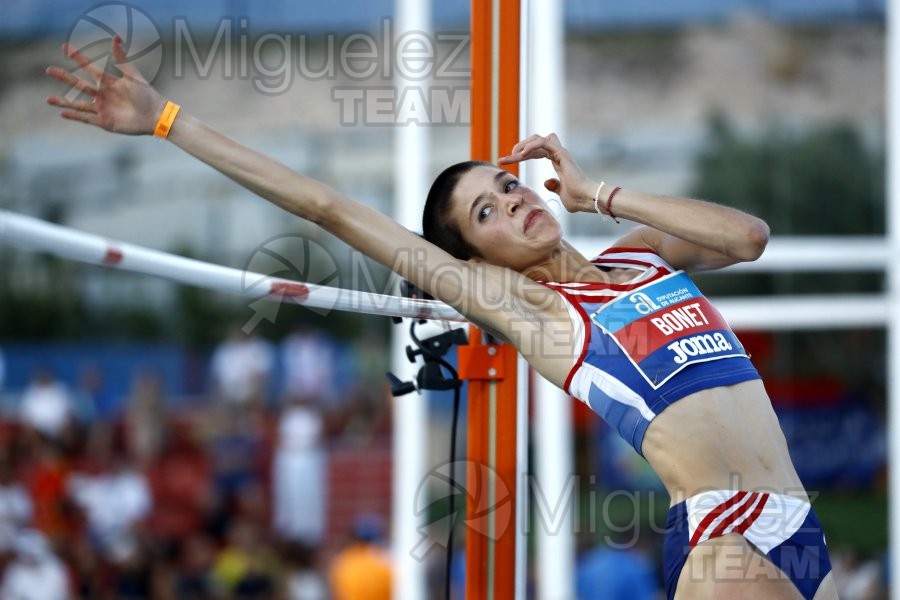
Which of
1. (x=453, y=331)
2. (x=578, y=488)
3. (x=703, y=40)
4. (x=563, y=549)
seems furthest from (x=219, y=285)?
(x=703, y=40)

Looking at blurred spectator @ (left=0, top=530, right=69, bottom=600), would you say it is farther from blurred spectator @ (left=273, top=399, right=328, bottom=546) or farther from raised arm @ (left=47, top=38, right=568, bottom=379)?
raised arm @ (left=47, top=38, right=568, bottom=379)

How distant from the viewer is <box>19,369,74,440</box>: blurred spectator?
9.48 metres

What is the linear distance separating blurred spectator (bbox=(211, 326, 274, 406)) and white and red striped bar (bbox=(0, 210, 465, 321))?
308 inches

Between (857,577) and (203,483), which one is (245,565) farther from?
(857,577)

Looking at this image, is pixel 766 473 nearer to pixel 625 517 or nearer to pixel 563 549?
pixel 563 549

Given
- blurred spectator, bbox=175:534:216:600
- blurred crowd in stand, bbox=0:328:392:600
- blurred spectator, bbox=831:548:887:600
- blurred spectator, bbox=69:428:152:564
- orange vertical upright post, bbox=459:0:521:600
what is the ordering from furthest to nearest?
blurred spectator, bbox=69:428:152:564
blurred spectator, bbox=831:548:887:600
blurred spectator, bbox=175:534:216:600
blurred crowd in stand, bbox=0:328:392:600
orange vertical upright post, bbox=459:0:521:600

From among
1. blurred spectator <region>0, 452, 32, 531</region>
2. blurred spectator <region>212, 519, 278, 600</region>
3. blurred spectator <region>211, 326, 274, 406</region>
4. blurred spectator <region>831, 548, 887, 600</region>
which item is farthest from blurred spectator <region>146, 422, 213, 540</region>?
blurred spectator <region>831, 548, 887, 600</region>

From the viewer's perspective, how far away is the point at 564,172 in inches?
111

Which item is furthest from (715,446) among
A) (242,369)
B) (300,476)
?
(242,369)

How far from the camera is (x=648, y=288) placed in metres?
2.79

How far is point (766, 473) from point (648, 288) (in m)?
0.52

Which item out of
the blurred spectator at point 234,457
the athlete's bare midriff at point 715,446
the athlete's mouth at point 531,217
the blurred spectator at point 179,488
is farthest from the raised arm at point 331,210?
the blurred spectator at point 234,457

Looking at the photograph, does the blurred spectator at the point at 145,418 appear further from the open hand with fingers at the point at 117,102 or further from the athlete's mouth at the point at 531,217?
the open hand with fingers at the point at 117,102

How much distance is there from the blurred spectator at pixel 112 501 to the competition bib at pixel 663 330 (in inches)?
259
